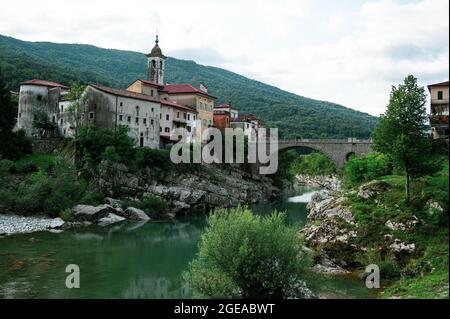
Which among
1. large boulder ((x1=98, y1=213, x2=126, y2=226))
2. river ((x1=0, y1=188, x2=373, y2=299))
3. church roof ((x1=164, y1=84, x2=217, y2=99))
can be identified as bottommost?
river ((x1=0, y1=188, x2=373, y2=299))

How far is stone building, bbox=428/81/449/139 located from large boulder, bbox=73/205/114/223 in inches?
1237

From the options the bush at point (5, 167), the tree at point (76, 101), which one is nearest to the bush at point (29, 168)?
the bush at point (5, 167)

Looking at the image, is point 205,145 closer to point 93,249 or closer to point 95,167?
point 95,167

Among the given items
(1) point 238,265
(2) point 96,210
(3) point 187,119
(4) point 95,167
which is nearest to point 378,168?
(1) point 238,265

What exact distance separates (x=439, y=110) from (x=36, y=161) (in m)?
43.2

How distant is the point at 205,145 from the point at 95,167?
1823 centimetres

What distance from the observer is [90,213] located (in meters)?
46.6

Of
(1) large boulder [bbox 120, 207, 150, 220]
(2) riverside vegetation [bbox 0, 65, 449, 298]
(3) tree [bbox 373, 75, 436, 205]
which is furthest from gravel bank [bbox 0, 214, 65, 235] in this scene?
(3) tree [bbox 373, 75, 436, 205]

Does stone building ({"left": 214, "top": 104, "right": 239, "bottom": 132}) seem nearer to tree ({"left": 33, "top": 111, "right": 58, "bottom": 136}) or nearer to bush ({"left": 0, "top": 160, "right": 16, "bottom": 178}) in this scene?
tree ({"left": 33, "top": 111, "right": 58, "bottom": 136})

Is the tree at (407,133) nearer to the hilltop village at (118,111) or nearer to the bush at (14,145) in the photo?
the hilltop village at (118,111)

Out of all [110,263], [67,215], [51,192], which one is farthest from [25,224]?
[110,263]

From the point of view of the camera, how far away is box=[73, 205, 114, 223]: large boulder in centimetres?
4625

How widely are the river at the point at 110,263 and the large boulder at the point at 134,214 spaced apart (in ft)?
11.7

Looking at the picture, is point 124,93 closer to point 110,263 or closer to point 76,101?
point 76,101
